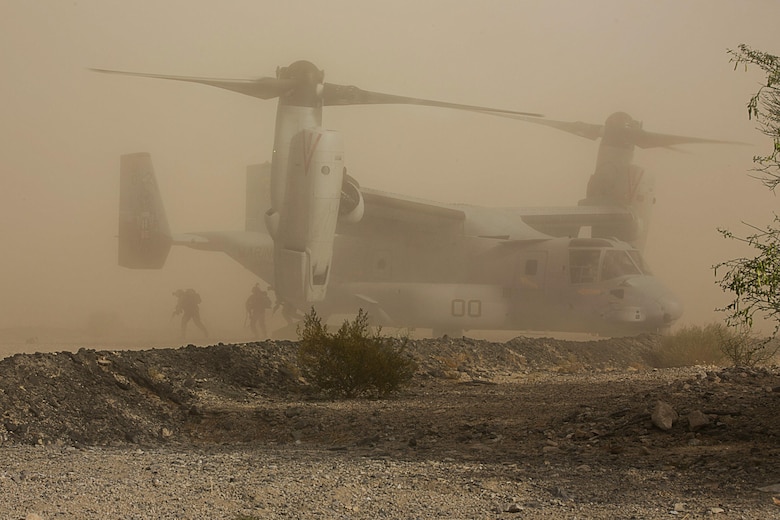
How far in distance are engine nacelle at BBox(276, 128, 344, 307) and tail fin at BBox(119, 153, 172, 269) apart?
886 centimetres

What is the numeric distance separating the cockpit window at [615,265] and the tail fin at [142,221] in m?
16.5

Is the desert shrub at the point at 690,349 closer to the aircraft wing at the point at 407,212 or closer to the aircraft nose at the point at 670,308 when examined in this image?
the aircraft nose at the point at 670,308

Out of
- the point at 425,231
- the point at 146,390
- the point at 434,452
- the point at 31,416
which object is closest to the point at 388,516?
the point at 434,452

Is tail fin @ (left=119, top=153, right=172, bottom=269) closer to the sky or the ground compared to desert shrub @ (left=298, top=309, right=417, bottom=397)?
closer to the sky

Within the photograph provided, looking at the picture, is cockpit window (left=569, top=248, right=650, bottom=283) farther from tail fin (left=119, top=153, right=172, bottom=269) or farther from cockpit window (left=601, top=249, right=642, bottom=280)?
tail fin (left=119, top=153, right=172, bottom=269)

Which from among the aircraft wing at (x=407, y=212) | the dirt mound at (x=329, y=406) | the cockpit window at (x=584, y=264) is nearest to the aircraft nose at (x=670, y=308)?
the cockpit window at (x=584, y=264)

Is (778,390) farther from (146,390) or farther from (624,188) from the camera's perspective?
(624,188)

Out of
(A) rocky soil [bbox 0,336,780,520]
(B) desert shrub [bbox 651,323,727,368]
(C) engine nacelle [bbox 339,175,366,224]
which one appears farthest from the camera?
(C) engine nacelle [bbox 339,175,366,224]

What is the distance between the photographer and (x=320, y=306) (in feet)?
93.5

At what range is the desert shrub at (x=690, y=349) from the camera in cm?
1848

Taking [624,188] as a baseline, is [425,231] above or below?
below

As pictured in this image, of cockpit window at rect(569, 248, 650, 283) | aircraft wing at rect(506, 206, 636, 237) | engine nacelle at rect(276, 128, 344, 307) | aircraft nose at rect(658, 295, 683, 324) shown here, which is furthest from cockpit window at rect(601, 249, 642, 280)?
engine nacelle at rect(276, 128, 344, 307)

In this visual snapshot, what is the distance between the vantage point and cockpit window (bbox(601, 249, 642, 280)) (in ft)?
78.5

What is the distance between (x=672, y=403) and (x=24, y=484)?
20.6 ft
